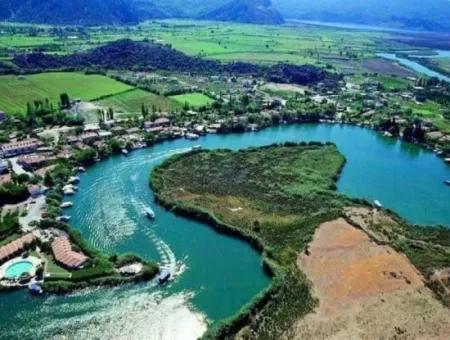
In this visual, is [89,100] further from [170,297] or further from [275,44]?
[275,44]

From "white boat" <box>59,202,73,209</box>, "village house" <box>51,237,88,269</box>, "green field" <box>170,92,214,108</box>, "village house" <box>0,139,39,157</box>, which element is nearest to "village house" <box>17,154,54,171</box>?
"village house" <box>0,139,39,157</box>

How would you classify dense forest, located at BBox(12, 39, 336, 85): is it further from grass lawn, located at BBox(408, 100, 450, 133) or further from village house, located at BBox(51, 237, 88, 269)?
village house, located at BBox(51, 237, 88, 269)

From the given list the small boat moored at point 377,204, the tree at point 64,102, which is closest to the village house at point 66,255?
the small boat moored at point 377,204

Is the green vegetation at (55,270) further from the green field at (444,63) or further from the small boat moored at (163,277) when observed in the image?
the green field at (444,63)

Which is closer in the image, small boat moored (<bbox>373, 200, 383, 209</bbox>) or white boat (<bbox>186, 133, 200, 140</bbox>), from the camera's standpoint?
small boat moored (<bbox>373, 200, 383, 209</bbox>)

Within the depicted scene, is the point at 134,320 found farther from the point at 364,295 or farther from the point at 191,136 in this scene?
the point at 191,136

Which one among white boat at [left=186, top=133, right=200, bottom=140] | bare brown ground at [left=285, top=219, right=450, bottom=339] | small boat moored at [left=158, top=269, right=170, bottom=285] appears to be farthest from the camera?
Result: white boat at [left=186, top=133, right=200, bottom=140]

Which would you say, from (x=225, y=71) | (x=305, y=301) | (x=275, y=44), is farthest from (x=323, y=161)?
(x=275, y=44)

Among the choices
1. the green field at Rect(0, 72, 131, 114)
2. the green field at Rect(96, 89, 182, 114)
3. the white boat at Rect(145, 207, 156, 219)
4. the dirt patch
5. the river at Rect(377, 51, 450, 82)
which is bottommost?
the river at Rect(377, 51, 450, 82)
